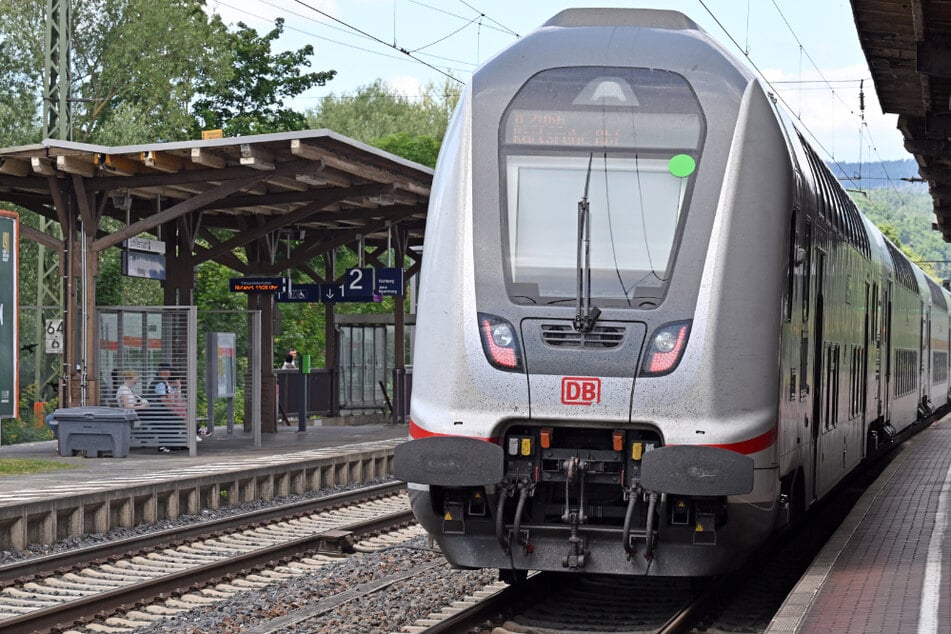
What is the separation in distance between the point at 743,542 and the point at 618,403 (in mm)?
1185

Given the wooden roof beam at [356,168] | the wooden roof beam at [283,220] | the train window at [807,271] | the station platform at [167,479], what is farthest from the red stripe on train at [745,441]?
the wooden roof beam at [283,220]

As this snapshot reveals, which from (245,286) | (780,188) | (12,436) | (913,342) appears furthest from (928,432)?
(780,188)

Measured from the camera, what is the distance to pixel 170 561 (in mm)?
12617

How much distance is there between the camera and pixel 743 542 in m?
8.82

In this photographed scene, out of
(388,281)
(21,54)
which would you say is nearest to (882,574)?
(388,281)

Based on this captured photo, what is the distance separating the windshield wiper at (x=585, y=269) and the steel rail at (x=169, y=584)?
12.5ft

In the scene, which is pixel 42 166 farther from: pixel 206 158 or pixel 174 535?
pixel 174 535

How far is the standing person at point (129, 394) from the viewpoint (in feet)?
67.1

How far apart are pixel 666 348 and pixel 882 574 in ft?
7.81

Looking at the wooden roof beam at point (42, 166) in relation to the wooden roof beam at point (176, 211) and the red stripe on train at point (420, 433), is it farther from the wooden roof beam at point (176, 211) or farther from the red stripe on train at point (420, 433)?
the red stripe on train at point (420, 433)

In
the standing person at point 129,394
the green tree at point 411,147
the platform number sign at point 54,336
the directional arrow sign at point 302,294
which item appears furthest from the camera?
the green tree at point 411,147

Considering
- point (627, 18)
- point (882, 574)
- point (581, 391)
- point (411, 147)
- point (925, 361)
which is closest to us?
point (581, 391)

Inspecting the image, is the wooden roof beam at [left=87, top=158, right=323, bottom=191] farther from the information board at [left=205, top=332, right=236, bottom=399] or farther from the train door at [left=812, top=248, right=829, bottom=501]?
the train door at [left=812, top=248, right=829, bottom=501]

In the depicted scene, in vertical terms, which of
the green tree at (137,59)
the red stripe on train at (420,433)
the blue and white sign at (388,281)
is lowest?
the red stripe on train at (420,433)
